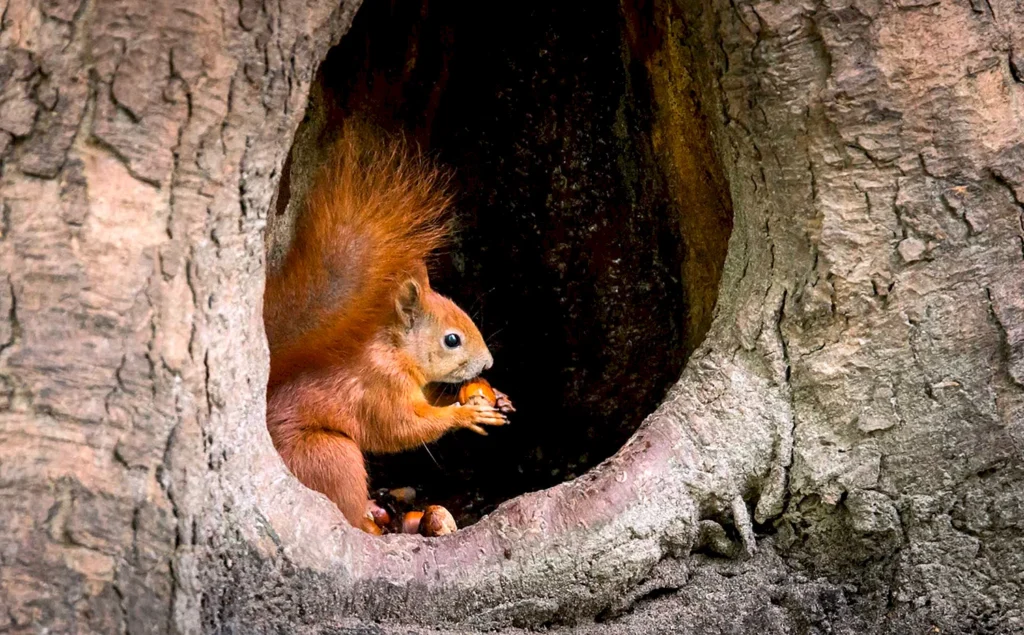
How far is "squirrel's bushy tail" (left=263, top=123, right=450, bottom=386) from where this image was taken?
3201 mm

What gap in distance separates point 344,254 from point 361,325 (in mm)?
235

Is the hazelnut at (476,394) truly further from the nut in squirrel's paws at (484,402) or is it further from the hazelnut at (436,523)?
the hazelnut at (436,523)

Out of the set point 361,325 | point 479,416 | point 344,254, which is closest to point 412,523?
point 479,416

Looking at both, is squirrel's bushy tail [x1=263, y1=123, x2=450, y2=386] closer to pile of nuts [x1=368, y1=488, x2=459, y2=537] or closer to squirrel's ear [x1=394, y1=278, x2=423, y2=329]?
squirrel's ear [x1=394, y1=278, x2=423, y2=329]

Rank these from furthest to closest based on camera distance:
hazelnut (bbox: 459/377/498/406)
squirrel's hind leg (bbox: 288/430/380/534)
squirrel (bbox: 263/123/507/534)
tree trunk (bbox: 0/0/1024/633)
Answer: hazelnut (bbox: 459/377/498/406), squirrel (bbox: 263/123/507/534), squirrel's hind leg (bbox: 288/430/380/534), tree trunk (bbox: 0/0/1024/633)

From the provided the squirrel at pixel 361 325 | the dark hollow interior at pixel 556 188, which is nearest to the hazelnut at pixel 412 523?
the squirrel at pixel 361 325

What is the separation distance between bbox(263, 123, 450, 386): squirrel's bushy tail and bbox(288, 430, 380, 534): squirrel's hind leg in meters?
0.24

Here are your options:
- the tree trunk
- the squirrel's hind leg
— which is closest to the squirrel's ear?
the squirrel's hind leg

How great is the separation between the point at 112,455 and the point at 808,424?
1.50m

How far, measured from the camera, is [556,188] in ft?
12.0

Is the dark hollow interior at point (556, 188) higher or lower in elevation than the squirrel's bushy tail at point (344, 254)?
higher

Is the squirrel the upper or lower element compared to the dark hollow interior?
lower

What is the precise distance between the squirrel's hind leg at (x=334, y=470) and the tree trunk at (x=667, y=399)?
0.50 metres

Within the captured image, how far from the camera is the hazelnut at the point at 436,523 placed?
319 cm
